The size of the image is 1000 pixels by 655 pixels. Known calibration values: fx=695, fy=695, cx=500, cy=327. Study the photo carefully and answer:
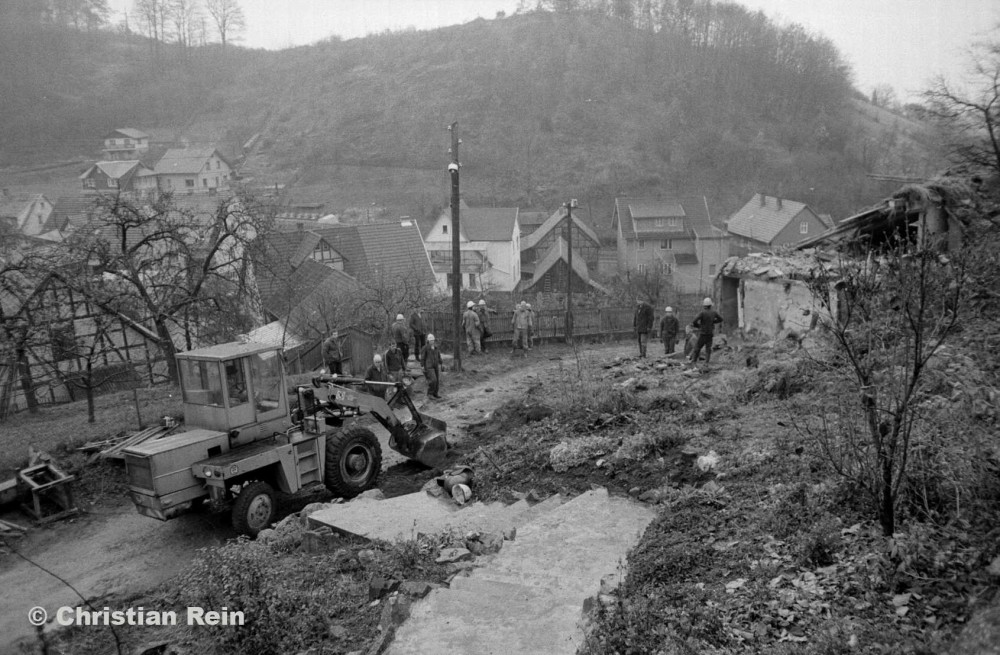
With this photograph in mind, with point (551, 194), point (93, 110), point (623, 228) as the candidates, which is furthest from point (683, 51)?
point (93, 110)

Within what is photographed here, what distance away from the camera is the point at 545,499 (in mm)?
8422

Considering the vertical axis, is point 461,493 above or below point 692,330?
below

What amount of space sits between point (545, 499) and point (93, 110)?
89632 millimetres

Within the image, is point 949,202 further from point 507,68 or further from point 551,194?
point 507,68

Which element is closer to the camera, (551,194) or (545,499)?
(545,499)

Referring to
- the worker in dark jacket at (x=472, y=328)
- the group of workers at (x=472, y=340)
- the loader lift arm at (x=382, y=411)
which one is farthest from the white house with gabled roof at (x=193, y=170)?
the loader lift arm at (x=382, y=411)

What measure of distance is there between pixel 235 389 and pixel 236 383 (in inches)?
3.1

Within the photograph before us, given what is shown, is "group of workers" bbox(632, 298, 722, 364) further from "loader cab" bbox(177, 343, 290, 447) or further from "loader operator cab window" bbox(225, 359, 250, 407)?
"loader operator cab window" bbox(225, 359, 250, 407)

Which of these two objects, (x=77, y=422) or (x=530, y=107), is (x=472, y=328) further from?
(x=530, y=107)

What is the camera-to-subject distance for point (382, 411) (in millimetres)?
10656

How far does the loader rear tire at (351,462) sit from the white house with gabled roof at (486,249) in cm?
3525

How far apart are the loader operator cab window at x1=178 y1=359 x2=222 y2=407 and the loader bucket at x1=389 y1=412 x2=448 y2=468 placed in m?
3.01

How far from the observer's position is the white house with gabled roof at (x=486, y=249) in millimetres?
46500

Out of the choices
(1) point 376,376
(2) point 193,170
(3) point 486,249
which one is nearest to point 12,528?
(1) point 376,376
